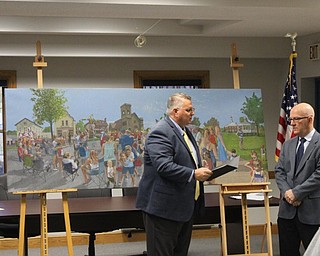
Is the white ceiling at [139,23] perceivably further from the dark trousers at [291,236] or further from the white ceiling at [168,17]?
the dark trousers at [291,236]

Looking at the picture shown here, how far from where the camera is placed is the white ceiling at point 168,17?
5016mm

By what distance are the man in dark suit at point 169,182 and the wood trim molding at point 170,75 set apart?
3609 millimetres

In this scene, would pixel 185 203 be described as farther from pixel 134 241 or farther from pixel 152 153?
pixel 134 241

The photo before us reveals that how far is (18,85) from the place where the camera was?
7539mm

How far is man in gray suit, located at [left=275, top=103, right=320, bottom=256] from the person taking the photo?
15.0 ft

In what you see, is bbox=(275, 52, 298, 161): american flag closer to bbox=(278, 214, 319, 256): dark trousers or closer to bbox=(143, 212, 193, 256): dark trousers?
bbox=(278, 214, 319, 256): dark trousers

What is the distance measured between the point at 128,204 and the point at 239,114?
1.28 metres

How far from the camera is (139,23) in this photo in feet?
22.2

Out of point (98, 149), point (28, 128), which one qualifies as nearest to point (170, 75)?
point (98, 149)

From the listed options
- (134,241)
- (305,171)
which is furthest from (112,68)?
(305,171)

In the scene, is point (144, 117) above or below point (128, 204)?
above

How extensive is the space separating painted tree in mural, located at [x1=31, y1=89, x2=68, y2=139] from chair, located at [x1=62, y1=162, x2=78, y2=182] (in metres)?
0.33

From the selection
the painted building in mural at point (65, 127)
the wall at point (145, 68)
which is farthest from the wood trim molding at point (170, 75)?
the painted building in mural at point (65, 127)

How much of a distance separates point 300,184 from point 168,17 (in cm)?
186
